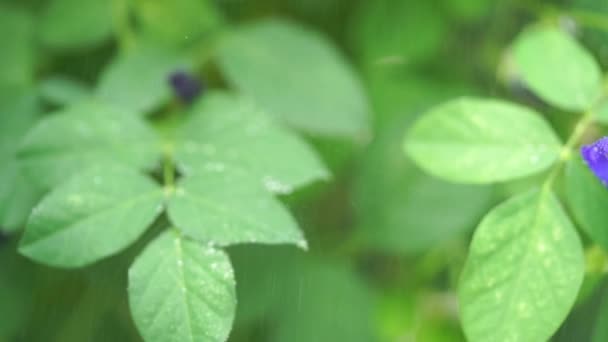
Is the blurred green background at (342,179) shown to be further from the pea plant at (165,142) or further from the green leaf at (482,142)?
the green leaf at (482,142)

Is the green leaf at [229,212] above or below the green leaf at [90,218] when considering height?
above

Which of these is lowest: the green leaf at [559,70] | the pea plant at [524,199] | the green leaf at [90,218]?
the green leaf at [90,218]

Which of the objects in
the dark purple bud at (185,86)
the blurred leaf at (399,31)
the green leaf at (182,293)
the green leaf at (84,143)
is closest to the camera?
the green leaf at (182,293)

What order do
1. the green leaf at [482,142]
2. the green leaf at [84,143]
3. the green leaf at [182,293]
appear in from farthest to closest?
the green leaf at [84,143]
the green leaf at [482,142]
the green leaf at [182,293]

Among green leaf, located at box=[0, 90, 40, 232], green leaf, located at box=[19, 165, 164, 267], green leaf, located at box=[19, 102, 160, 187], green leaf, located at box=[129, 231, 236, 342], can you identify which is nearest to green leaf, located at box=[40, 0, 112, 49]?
green leaf, located at box=[0, 90, 40, 232]

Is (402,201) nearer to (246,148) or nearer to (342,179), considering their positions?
(342,179)

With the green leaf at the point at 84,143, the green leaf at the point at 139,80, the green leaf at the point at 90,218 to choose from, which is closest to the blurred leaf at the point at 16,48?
the green leaf at the point at 139,80

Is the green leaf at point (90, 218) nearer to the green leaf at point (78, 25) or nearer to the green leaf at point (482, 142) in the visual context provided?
the green leaf at point (482, 142)

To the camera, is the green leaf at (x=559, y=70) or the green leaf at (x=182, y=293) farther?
the green leaf at (x=559, y=70)
